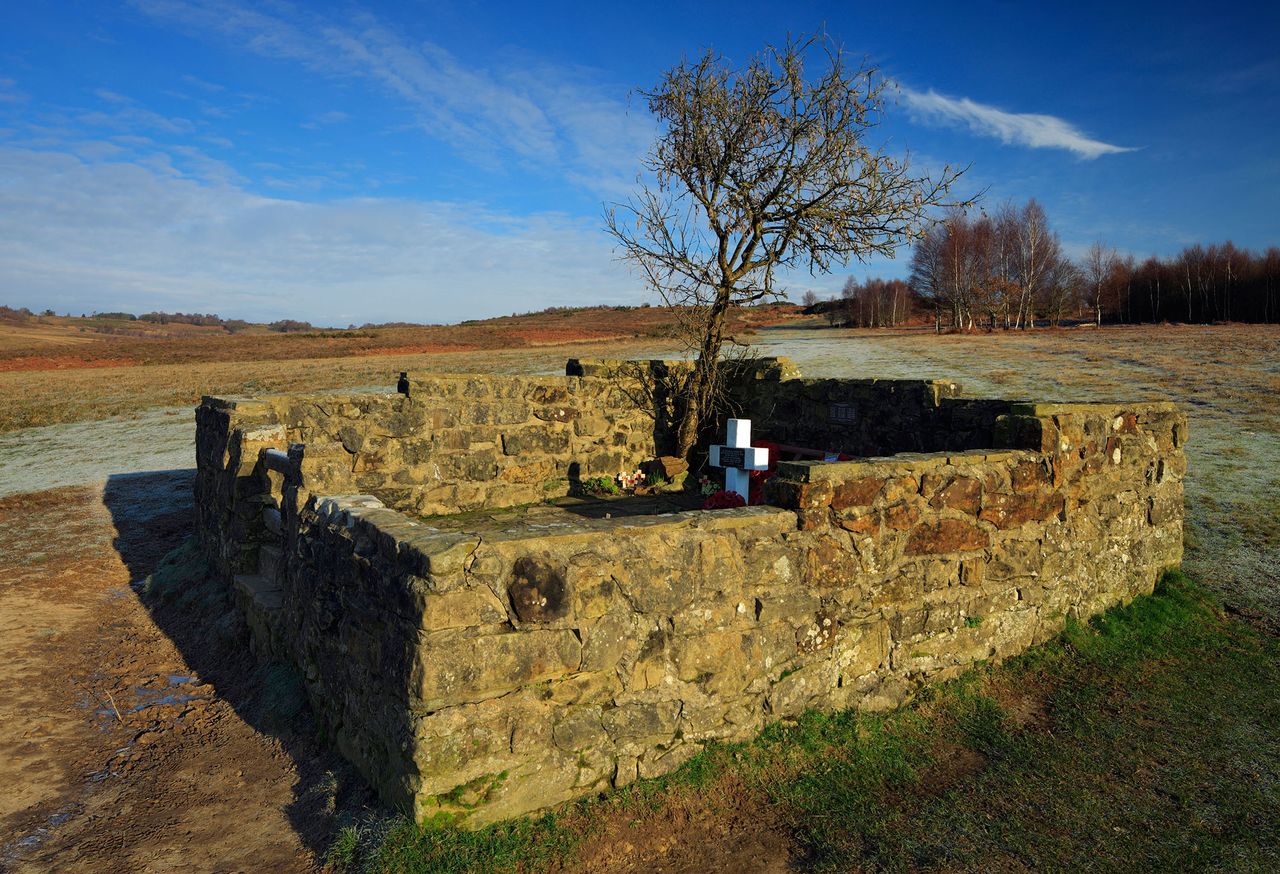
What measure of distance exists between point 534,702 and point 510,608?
1.65 feet

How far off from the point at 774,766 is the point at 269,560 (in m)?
4.69

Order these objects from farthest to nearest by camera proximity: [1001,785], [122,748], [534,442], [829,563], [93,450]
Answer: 1. [93,450]
2. [534,442]
3. [122,748]
4. [829,563]
5. [1001,785]

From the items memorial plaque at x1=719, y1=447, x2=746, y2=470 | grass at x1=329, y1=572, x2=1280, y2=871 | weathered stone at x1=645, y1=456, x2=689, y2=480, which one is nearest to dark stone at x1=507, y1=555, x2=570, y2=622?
grass at x1=329, y1=572, x2=1280, y2=871

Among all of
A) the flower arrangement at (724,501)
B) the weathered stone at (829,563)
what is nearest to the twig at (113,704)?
the weathered stone at (829,563)

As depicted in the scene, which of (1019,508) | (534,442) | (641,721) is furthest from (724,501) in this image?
(641,721)

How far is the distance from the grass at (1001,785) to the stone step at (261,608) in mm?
2577

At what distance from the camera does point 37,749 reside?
16.3 feet

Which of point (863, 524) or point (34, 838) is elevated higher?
point (863, 524)

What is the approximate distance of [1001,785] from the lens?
420cm

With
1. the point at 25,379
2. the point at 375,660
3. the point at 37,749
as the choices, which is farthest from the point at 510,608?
the point at 25,379

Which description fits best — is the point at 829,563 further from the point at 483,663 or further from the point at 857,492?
the point at 483,663

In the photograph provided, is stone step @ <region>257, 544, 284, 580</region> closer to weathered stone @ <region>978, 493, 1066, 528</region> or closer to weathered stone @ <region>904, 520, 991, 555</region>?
weathered stone @ <region>904, 520, 991, 555</region>

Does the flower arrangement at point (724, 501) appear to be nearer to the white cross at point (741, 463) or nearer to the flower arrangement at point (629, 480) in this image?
the white cross at point (741, 463)

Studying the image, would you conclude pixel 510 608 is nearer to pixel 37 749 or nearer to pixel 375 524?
pixel 375 524
